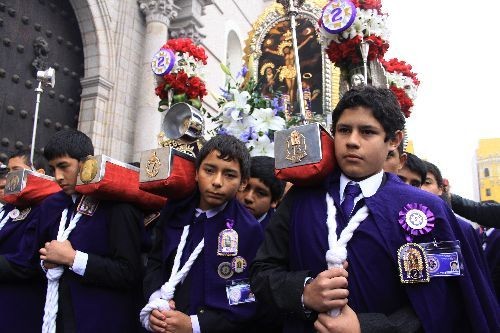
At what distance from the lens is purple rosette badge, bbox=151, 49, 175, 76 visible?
4270mm

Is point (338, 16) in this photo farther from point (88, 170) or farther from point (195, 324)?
point (195, 324)

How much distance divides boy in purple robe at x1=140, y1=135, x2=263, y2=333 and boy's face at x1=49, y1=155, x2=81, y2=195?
0.76 m

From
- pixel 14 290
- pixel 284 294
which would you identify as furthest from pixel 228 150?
pixel 14 290

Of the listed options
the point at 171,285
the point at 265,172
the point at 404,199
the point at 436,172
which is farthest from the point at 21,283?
the point at 436,172

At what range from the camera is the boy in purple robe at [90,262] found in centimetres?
244

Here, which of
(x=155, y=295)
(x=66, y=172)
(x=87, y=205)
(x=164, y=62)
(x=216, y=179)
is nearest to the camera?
(x=155, y=295)

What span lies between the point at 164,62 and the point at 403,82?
8.33 ft

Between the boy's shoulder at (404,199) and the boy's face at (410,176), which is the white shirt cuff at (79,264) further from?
the boy's face at (410,176)

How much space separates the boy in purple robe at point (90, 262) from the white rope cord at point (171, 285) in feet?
1.44

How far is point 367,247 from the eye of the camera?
1.56 metres

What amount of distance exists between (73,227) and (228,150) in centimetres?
109

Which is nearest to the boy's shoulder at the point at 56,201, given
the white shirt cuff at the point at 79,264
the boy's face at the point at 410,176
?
the white shirt cuff at the point at 79,264

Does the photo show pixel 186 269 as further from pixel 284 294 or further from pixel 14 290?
pixel 14 290

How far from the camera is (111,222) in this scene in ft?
8.45
